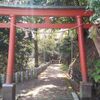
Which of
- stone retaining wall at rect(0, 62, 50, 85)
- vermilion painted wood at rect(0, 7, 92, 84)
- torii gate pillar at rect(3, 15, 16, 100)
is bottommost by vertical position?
stone retaining wall at rect(0, 62, 50, 85)

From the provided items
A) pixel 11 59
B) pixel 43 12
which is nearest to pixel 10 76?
pixel 11 59

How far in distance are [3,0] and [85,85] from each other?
30.5 ft

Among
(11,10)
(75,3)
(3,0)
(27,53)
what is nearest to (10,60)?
(11,10)

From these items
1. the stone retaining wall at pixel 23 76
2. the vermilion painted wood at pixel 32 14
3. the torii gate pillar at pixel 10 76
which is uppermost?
the vermilion painted wood at pixel 32 14

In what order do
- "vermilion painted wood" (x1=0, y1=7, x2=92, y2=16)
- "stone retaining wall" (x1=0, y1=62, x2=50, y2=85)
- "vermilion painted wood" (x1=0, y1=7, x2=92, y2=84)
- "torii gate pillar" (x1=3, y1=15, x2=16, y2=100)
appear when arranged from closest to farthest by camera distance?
"torii gate pillar" (x1=3, y1=15, x2=16, y2=100), "vermilion painted wood" (x1=0, y1=7, x2=92, y2=84), "vermilion painted wood" (x1=0, y1=7, x2=92, y2=16), "stone retaining wall" (x1=0, y1=62, x2=50, y2=85)

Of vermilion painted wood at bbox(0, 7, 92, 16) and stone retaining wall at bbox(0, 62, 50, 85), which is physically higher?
vermilion painted wood at bbox(0, 7, 92, 16)

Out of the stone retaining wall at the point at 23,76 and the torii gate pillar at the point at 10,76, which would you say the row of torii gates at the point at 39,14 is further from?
the stone retaining wall at the point at 23,76

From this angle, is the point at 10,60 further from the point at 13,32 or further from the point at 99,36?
the point at 99,36

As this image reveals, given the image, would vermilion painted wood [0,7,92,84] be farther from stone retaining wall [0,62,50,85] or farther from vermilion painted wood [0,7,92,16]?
stone retaining wall [0,62,50,85]

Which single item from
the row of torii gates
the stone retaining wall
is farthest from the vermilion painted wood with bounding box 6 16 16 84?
the stone retaining wall

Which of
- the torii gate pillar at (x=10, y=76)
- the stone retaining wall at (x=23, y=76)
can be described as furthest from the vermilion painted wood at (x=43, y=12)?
the stone retaining wall at (x=23, y=76)

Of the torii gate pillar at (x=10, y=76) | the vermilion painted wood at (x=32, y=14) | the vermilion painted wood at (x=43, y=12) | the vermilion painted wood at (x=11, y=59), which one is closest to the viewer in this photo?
the torii gate pillar at (x=10, y=76)

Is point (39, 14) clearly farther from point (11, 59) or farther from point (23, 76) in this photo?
point (23, 76)

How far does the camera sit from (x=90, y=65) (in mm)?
16281
